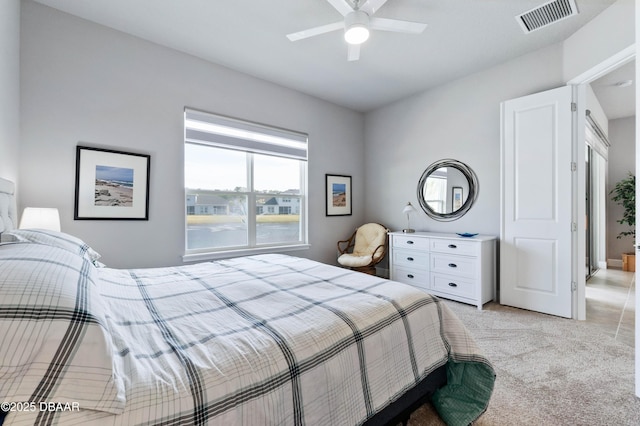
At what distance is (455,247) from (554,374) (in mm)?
1562

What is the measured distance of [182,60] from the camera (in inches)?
118

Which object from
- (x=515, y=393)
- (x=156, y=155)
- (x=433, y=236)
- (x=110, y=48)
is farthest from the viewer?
(x=433, y=236)

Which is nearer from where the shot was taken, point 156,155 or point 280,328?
point 280,328

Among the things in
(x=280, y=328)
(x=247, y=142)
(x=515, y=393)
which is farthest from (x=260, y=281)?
(x=247, y=142)

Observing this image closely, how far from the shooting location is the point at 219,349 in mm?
892

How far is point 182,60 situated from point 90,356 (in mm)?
3211

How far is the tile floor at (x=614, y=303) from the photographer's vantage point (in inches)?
98.6

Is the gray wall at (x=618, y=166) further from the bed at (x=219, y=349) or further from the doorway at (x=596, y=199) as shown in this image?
the bed at (x=219, y=349)

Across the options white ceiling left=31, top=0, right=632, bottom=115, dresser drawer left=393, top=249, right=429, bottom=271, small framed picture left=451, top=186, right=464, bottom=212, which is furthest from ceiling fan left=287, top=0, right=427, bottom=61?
dresser drawer left=393, top=249, right=429, bottom=271

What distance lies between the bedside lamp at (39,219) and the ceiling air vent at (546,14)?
420cm

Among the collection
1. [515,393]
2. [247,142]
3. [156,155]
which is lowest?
[515,393]

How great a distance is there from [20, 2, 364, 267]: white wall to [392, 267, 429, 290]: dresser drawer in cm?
273

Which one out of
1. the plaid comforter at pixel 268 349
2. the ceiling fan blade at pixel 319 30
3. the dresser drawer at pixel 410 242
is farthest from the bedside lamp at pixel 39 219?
the dresser drawer at pixel 410 242

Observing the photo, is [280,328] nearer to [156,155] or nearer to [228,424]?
[228,424]
